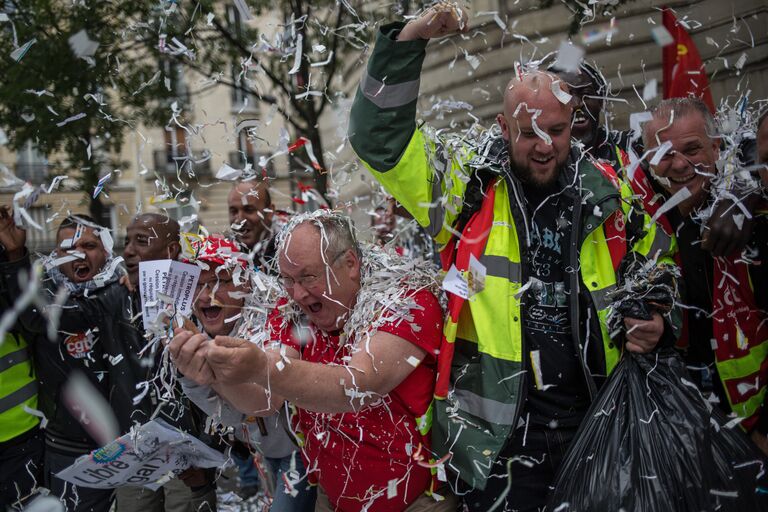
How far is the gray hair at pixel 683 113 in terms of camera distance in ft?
9.66

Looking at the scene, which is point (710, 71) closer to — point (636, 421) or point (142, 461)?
point (636, 421)

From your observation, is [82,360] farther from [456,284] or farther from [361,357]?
[456,284]

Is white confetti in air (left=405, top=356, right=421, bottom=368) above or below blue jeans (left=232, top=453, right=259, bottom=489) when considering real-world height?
above

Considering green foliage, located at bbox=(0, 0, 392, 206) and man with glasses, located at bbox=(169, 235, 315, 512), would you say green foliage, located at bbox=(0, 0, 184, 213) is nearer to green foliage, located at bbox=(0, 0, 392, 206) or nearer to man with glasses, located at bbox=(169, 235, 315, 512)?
green foliage, located at bbox=(0, 0, 392, 206)

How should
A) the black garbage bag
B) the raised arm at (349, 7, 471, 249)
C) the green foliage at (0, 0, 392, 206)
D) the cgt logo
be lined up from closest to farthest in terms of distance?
the black garbage bag, the raised arm at (349, 7, 471, 249), the cgt logo, the green foliage at (0, 0, 392, 206)

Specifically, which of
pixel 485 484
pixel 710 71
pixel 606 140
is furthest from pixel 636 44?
pixel 485 484

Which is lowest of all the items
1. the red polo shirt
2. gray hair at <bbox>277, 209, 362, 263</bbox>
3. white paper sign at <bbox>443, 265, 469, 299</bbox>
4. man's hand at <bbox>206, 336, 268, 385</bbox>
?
the red polo shirt

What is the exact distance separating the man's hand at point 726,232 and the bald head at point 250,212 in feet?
9.65

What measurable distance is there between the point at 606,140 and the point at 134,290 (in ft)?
8.42

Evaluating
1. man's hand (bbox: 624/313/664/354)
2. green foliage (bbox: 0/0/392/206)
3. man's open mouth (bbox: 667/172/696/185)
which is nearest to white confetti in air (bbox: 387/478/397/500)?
man's hand (bbox: 624/313/664/354)

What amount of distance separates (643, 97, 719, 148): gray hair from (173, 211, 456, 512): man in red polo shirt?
1.19 metres

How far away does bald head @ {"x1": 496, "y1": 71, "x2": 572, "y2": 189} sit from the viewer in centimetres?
250

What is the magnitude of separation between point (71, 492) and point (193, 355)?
2.32m

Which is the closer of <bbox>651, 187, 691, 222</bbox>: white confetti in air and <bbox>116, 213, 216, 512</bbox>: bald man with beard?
<bbox>651, 187, 691, 222</bbox>: white confetti in air
